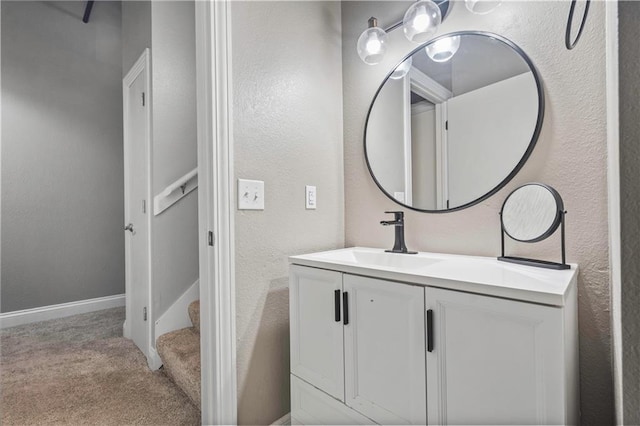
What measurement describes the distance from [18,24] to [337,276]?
3.83 m

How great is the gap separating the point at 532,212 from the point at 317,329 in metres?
0.89

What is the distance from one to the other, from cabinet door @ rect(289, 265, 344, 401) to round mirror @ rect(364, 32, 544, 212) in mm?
609

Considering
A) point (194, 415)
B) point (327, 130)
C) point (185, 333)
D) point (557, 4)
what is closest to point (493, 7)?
point (557, 4)

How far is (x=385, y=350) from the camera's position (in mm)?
970

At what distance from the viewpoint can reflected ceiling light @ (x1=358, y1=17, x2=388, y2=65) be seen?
1414 millimetres

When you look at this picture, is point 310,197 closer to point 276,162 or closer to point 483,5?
point 276,162

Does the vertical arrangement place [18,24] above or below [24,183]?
above

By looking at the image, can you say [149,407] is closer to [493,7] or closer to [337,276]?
[337,276]

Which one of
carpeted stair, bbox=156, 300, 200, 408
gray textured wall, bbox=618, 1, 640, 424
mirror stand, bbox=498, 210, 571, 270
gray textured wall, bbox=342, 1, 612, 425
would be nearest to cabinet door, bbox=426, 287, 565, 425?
gray textured wall, bbox=618, 1, 640, 424

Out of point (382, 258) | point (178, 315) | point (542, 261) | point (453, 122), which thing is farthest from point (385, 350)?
point (178, 315)

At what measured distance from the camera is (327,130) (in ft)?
5.32

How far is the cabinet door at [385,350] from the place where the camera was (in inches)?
35.3

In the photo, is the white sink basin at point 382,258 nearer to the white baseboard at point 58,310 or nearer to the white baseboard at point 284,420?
the white baseboard at point 284,420

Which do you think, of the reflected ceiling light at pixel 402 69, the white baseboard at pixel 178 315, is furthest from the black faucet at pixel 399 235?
the white baseboard at pixel 178 315
